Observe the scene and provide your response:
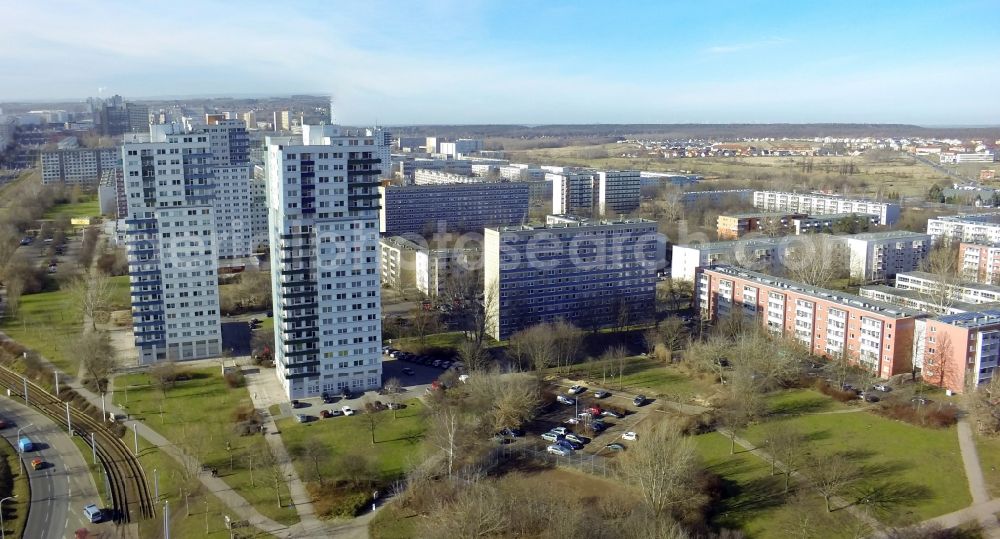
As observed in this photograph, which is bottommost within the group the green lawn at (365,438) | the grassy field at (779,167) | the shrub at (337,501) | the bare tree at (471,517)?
the shrub at (337,501)

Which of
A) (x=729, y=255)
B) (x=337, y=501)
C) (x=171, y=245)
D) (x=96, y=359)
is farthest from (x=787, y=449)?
(x=729, y=255)

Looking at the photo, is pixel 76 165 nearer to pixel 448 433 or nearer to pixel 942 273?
pixel 448 433

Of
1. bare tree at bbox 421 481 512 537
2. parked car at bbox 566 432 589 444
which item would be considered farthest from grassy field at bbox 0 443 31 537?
parked car at bbox 566 432 589 444

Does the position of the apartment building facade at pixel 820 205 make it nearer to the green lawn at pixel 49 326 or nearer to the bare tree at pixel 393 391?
the bare tree at pixel 393 391

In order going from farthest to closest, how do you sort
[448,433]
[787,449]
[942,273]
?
1. [942,273]
2. [448,433]
3. [787,449]

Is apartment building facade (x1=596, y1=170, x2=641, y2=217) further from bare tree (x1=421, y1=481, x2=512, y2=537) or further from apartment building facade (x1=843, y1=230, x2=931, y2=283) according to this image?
bare tree (x1=421, y1=481, x2=512, y2=537)

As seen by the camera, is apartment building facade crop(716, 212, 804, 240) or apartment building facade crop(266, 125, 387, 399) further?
apartment building facade crop(716, 212, 804, 240)

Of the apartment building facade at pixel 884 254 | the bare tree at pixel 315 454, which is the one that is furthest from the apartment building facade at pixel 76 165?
the apartment building facade at pixel 884 254
